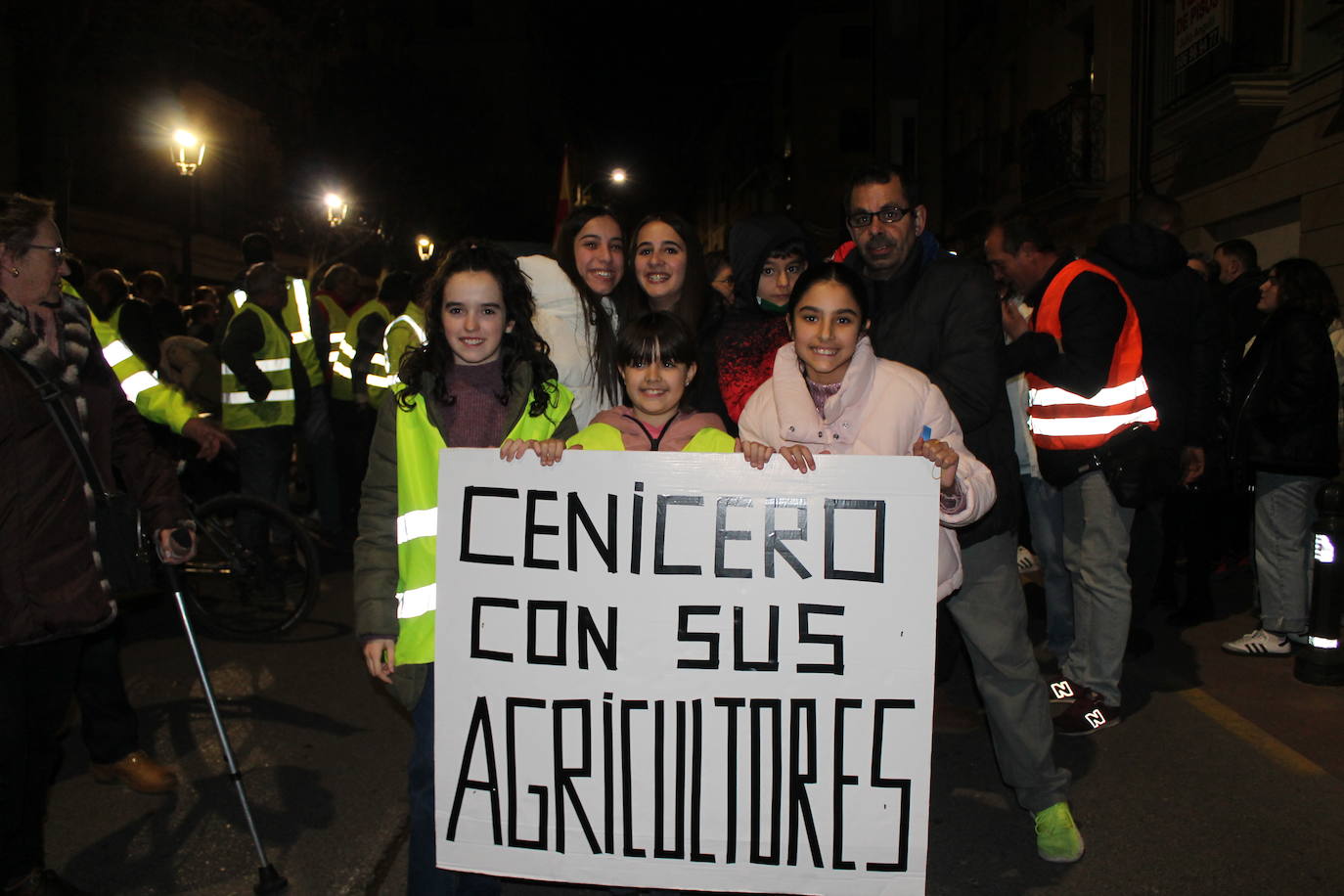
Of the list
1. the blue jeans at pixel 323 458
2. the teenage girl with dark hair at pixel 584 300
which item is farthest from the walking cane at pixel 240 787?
the blue jeans at pixel 323 458

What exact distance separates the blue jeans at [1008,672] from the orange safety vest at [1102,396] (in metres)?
1.30

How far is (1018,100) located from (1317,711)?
17.4m

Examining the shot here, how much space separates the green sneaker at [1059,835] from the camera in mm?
3529

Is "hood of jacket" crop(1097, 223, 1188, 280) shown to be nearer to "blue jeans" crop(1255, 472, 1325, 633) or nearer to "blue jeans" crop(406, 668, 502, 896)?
"blue jeans" crop(1255, 472, 1325, 633)

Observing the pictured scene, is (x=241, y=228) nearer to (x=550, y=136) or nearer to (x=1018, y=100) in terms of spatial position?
(x=1018, y=100)

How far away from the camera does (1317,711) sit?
500 centimetres

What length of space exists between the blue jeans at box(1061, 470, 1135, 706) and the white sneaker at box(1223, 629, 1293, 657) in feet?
5.49

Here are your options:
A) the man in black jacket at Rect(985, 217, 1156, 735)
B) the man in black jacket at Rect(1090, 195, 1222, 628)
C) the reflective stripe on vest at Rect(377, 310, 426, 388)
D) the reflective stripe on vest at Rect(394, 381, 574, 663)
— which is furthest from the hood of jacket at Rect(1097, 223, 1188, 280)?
the reflective stripe on vest at Rect(377, 310, 426, 388)

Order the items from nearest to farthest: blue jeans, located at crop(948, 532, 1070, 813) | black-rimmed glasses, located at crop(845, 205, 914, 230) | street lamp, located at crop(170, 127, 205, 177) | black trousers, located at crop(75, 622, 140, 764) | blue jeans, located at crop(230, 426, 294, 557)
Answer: blue jeans, located at crop(948, 532, 1070, 813) < black-rimmed glasses, located at crop(845, 205, 914, 230) < black trousers, located at crop(75, 622, 140, 764) < blue jeans, located at crop(230, 426, 294, 557) < street lamp, located at crop(170, 127, 205, 177)

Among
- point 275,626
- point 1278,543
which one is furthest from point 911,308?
point 275,626

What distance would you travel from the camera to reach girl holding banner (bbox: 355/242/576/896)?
116 inches

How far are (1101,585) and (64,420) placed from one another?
3920 millimetres

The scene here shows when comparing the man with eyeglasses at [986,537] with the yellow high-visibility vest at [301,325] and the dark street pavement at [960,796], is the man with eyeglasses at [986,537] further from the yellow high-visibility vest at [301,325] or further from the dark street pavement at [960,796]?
the yellow high-visibility vest at [301,325]

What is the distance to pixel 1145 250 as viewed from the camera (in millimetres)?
5223
